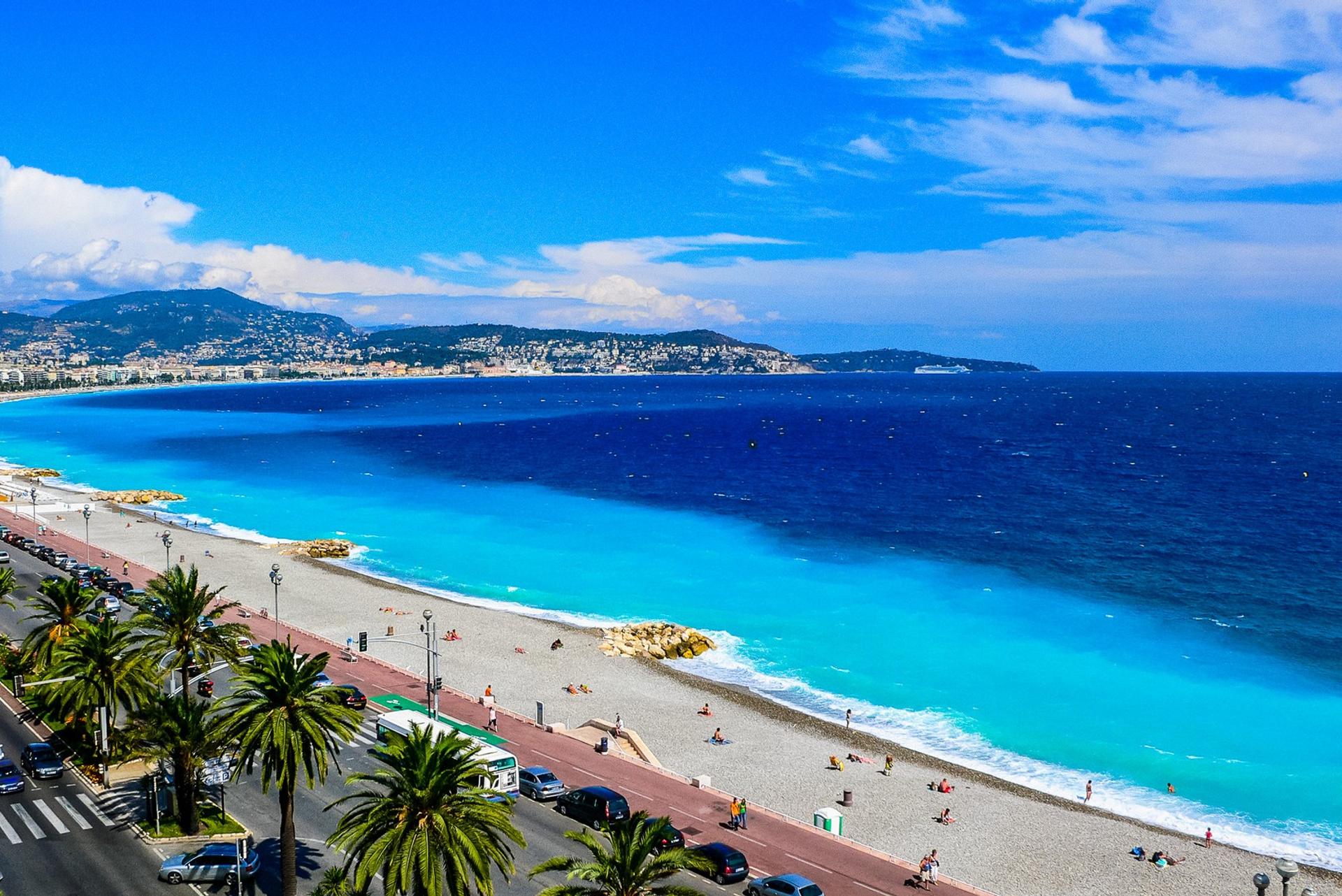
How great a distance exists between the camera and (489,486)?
127 metres

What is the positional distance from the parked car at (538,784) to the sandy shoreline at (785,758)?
836 centimetres

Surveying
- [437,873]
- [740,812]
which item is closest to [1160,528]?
[740,812]

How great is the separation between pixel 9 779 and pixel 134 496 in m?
87.9

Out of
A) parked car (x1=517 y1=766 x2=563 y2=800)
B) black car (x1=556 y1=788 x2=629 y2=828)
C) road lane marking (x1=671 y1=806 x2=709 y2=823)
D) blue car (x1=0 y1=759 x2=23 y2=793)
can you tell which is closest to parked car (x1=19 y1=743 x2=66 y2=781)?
blue car (x1=0 y1=759 x2=23 y2=793)

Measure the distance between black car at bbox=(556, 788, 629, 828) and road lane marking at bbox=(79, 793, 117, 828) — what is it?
15313 mm

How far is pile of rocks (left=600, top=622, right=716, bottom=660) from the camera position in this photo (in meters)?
59.7

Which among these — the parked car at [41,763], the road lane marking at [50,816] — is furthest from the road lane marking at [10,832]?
the parked car at [41,763]

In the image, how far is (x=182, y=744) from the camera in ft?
99.8

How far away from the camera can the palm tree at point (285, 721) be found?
25.2 meters

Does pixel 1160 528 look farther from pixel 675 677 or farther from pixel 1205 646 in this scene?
pixel 675 677

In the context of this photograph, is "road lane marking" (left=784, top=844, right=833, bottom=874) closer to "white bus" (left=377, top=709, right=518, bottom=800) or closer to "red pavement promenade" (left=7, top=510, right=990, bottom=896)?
"red pavement promenade" (left=7, top=510, right=990, bottom=896)

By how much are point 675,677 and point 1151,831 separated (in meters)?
26.3

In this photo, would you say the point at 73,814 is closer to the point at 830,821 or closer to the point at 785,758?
the point at 830,821

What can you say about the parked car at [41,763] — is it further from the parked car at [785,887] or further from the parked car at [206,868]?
the parked car at [785,887]
